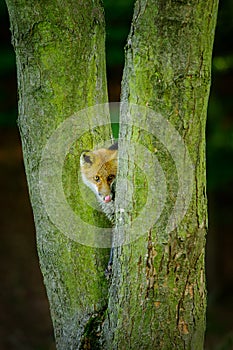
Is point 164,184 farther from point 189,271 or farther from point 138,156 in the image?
point 189,271

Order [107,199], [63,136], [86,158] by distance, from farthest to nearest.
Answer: [107,199]
[86,158]
[63,136]

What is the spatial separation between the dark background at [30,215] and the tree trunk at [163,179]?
3.58 meters

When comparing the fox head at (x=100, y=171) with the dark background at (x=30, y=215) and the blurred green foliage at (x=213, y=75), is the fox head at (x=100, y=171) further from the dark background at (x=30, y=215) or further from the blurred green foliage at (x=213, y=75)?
the dark background at (x=30, y=215)

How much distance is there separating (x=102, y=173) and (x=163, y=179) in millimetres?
1177

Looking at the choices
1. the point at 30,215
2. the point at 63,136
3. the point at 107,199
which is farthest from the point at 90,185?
the point at 30,215

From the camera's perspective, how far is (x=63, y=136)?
277cm

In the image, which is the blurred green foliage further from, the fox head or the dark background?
the fox head

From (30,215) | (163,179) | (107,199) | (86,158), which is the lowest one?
(30,215)

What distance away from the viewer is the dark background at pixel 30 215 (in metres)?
6.11

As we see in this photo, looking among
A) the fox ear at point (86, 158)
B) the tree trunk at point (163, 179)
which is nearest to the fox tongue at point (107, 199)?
the fox ear at point (86, 158)

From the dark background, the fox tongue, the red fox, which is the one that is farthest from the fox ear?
the dark background

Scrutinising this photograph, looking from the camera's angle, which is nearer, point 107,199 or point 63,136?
point 63,136

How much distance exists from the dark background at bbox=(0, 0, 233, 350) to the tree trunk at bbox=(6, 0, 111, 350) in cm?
305

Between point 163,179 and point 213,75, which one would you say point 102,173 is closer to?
point 163,179
